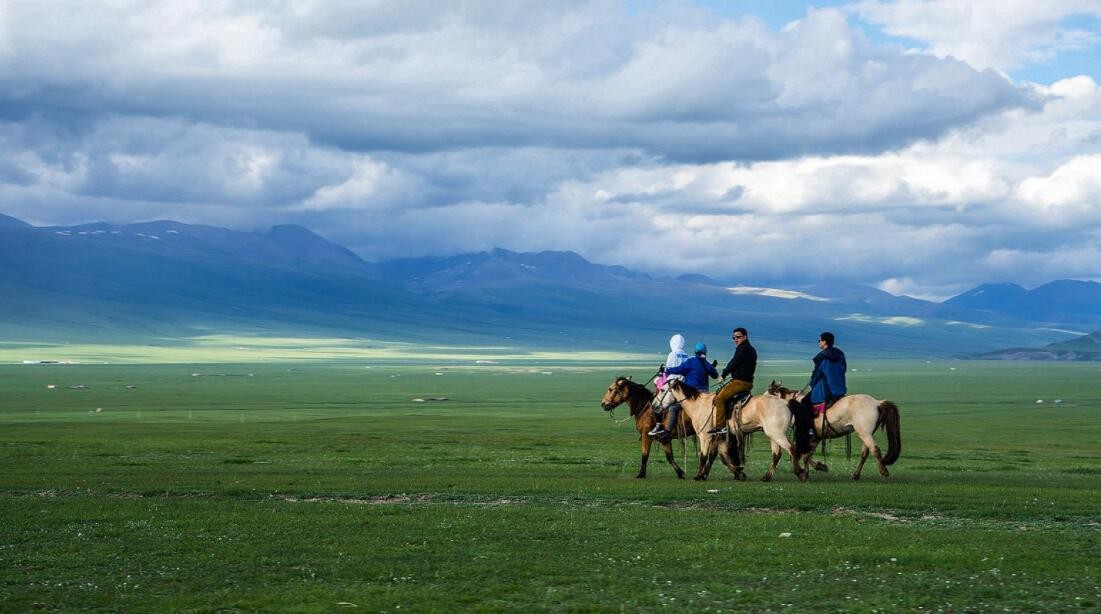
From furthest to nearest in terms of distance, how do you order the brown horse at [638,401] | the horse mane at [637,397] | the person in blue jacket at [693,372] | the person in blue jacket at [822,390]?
the horse mane at [637,397]
the brown horse at [638,401]
the person in blue jacket at [693,372]
the person in blue jacket at [822,390]

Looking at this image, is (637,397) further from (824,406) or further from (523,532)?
(523,532)

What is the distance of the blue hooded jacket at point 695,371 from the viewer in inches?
951

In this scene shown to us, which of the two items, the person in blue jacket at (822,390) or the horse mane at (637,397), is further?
the horse mane at (637,397)

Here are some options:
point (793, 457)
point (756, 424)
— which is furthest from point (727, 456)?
point (793, 457)

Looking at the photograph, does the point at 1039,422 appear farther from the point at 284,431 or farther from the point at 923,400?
the point at 284,431

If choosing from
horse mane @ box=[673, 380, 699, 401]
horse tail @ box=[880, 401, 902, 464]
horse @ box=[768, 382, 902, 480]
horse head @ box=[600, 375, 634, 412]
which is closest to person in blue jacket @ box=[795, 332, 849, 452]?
horse @ box=[768, 382, 902, 480]

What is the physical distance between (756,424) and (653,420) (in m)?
2.45

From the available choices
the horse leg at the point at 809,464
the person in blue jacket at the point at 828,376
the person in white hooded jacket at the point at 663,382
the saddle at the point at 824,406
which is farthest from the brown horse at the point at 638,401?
the person in blue jacket at the point at 828,376

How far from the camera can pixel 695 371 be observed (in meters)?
24.2

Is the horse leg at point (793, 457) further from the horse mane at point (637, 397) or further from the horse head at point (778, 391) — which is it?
the horse mane at point (637, 397)

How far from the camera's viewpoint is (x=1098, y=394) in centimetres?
11238

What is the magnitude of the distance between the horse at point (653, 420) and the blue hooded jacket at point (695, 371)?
1.62 feet

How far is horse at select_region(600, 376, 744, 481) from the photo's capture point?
23.4m

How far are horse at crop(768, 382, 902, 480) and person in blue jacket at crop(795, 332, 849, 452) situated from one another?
0.46ft
